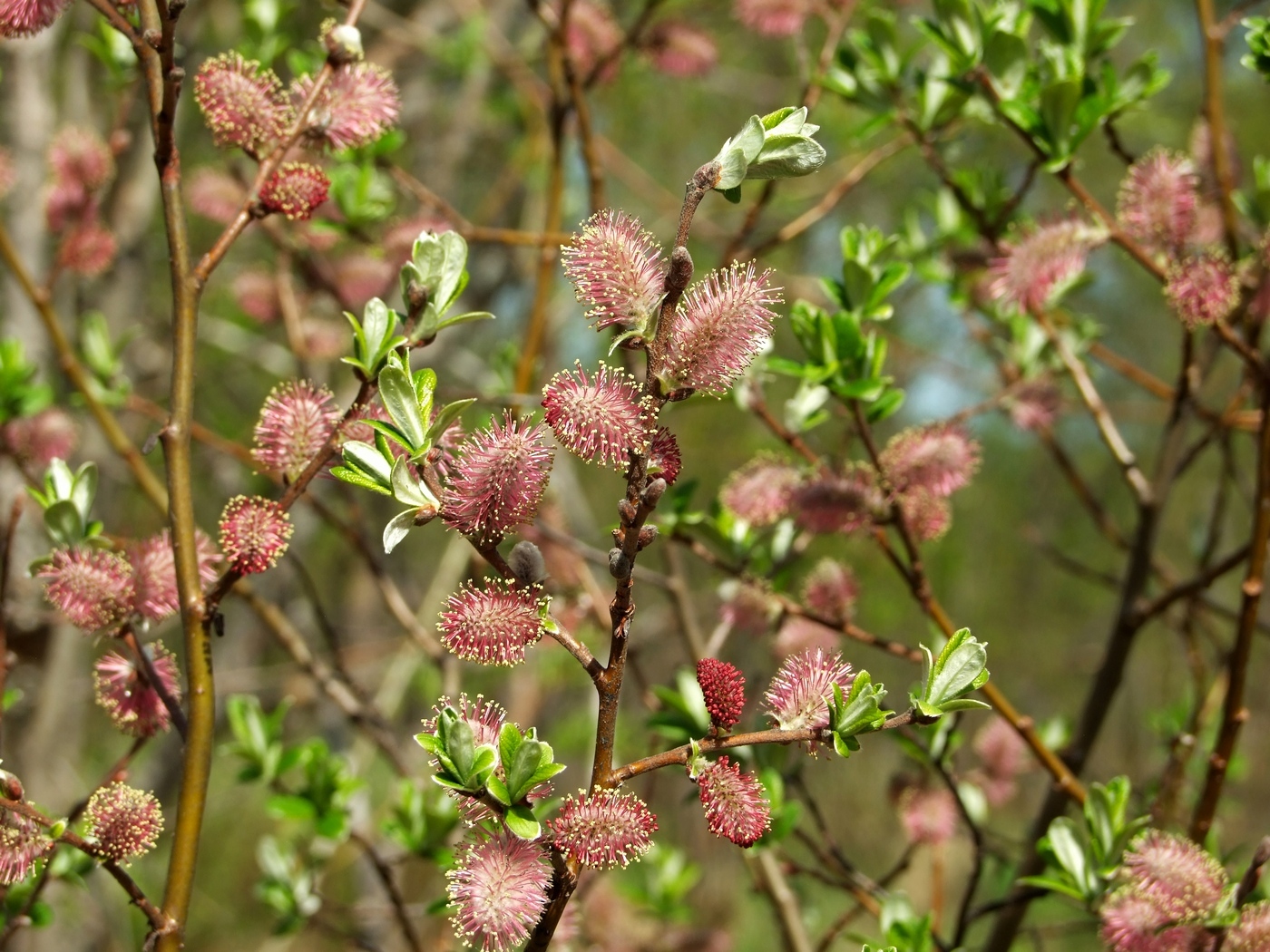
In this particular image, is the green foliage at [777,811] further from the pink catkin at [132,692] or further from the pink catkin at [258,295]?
the pink catkin at [258,295]

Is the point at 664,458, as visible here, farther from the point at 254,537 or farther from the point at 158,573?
the point at 158,573

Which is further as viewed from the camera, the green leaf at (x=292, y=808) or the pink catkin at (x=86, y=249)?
the pink catkin at (x=86, y=249)

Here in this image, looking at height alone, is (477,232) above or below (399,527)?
above

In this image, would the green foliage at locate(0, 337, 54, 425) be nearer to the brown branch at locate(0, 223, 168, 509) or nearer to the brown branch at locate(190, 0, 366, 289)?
the brown branch at locate(0, 223, 168, 509)

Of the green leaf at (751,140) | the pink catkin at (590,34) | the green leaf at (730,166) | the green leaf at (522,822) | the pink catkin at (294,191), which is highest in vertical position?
the pink catkin at (590,34)

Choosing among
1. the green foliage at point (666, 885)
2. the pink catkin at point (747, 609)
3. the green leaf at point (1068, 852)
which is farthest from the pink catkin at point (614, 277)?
the green foliage at point (666, 885)

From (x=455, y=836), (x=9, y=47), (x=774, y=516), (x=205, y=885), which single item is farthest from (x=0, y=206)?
(x=205, y=885)

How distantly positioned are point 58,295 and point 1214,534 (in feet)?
7.81

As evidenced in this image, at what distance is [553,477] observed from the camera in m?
2.52

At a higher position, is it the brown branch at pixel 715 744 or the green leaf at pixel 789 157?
the green leaf at pixel 789 157

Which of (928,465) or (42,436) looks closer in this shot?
(928,465)

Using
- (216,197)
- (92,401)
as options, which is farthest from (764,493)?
(216,197)

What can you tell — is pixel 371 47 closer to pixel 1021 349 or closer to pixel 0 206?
pixel 0 206

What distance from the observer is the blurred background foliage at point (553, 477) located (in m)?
1.85
